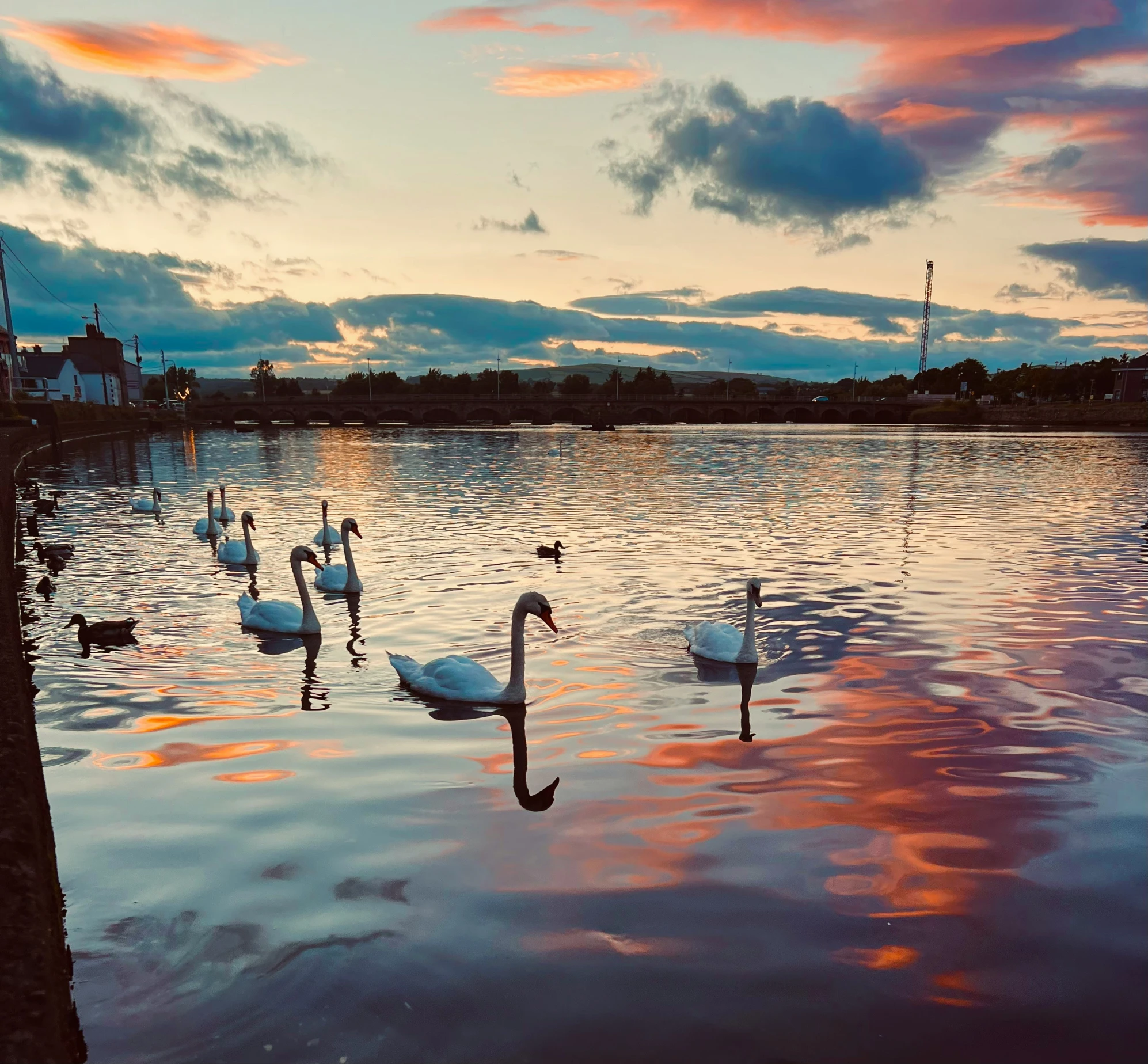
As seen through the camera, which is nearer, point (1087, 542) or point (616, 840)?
point (616, 840)

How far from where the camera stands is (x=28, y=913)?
4074mm

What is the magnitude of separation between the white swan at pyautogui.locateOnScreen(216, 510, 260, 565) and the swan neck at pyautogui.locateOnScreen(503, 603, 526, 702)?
32.2ft

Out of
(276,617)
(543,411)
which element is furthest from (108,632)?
(543,411)

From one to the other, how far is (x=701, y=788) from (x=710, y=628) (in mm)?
3601

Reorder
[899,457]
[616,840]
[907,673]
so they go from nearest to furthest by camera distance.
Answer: [616,840] → [907,673] → [899,457]

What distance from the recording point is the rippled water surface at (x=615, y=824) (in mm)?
4473

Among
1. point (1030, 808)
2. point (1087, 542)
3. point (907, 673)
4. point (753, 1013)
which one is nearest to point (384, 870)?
point (753, 1013)

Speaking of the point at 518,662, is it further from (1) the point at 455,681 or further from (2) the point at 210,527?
(2) the point at 210,527

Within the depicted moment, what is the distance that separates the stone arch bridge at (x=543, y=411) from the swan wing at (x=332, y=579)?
4205 inches

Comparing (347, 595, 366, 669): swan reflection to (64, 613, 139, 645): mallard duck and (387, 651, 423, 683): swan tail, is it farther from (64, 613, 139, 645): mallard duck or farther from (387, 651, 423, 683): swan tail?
(64, 613, 139, 645): mallard duck

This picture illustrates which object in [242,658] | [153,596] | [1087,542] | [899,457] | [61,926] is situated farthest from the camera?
[899,457]

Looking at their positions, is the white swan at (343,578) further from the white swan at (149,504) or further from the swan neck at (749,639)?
the white swan at (149,504)

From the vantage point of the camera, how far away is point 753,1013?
4488 millimetres

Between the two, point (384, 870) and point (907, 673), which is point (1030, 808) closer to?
point (907, 673)
